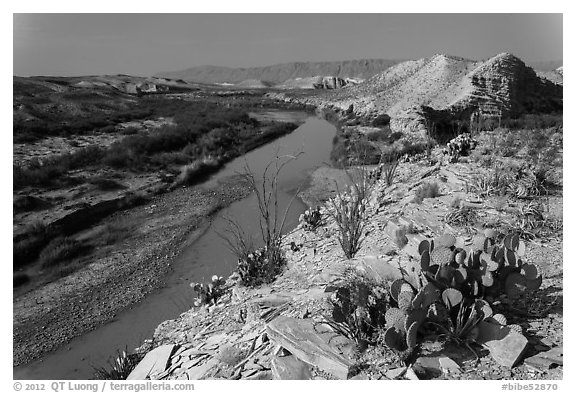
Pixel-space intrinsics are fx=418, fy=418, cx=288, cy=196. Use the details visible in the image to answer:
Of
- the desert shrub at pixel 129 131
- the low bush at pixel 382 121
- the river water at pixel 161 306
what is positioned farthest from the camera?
the low bush at pixel 382 121

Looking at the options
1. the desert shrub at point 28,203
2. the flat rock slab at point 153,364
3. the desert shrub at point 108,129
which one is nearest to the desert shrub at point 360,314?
the flat rock slab at point 153,364

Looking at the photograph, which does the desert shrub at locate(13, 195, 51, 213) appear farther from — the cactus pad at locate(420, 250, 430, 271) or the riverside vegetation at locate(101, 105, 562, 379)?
the cactus pad at locate(420, 250, 430, 271)

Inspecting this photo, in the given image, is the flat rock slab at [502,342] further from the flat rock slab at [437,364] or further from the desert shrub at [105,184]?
the desert shrub at [105,184]

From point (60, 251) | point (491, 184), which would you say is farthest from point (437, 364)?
point (60, 251)

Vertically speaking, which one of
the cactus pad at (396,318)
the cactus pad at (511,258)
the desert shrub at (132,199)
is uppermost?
the cactus pad at (511,258)

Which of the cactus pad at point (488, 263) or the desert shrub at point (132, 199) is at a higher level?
the cactus pad at point (488, 263)

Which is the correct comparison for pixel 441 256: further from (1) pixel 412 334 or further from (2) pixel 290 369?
(2) pixel 290 369

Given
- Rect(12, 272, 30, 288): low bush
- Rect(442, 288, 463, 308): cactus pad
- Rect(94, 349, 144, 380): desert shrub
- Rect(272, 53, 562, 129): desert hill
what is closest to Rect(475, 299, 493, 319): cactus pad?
Rect(442, 288, 463, 308): cactus pad
